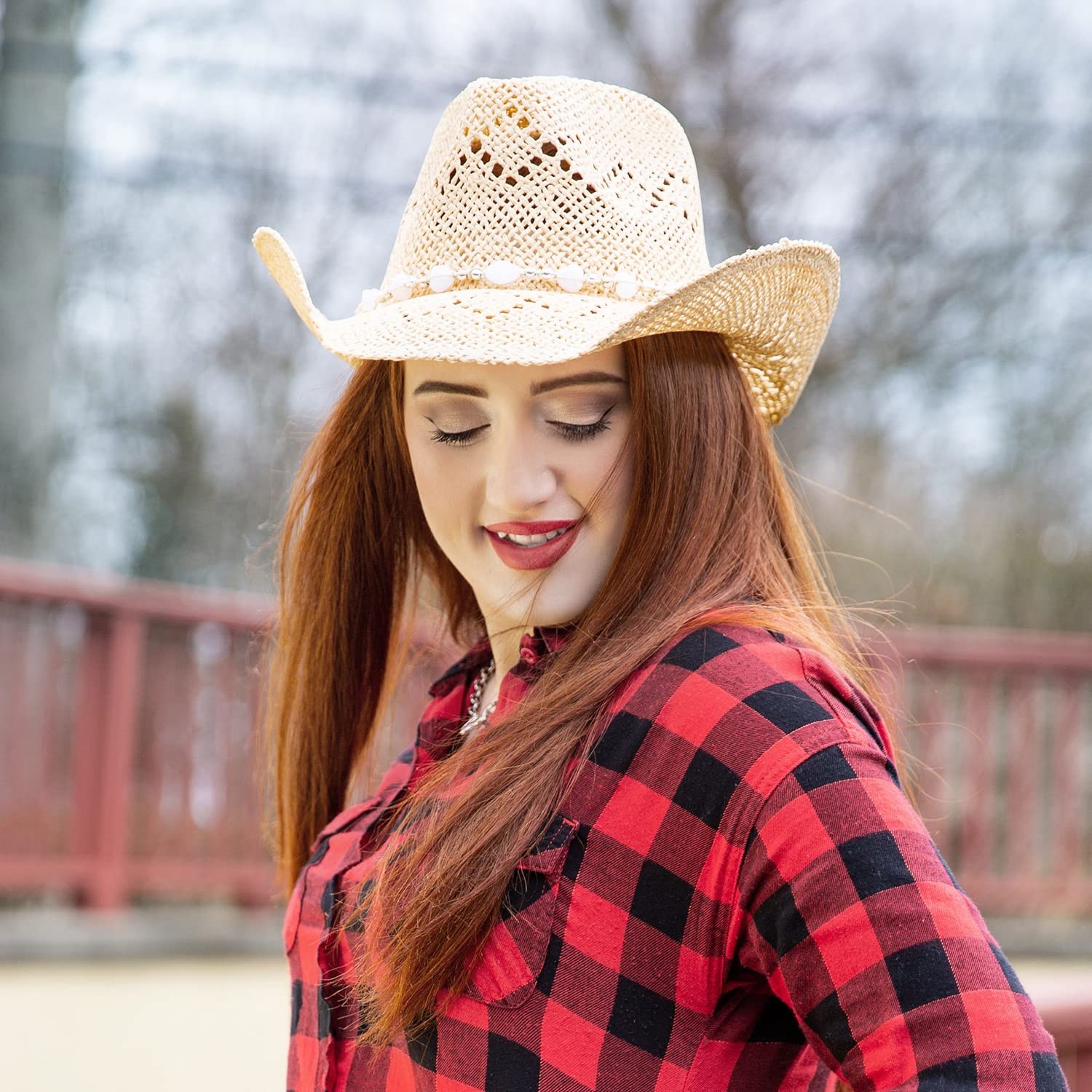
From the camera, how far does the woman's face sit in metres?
1.23

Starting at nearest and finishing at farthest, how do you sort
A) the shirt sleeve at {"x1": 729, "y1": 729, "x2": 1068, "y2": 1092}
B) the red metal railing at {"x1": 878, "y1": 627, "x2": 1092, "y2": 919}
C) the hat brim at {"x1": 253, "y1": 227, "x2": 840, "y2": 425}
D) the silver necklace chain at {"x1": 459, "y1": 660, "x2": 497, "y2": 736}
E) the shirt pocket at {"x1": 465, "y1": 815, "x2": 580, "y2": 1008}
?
1. the shirt sleeve at {"x1": 729, "y1": 729, "x2": 1068, "y2": 1092}
2. the shirt pocket at {"x1": 465, "y1": 815, "x2": 580, "y2": 1008}
3. the hat brim at {"x1": 253, "y1": 227, "x2": 840, "y2": 425}
4. the silver necklace chain at {"x1": 459, "y1": 660, "x2": 497, "y2": 736}
5. the red metal railing at {"x1": 878, "y1": 627, "x2": 1092, "y2": 919}

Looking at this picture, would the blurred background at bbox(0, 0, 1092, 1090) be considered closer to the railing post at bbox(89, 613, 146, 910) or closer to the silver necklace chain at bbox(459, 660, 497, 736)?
the railing post at bbox(89, 613, 146, 910)

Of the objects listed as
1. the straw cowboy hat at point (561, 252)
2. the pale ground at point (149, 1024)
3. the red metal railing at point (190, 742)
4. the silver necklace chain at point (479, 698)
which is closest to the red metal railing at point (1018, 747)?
the red metal railing at point (190, 742)

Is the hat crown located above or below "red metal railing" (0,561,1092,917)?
above

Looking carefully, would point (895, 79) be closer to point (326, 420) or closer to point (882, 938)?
point (326, 420)

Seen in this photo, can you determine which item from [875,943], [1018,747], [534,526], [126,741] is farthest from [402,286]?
[1018,747]

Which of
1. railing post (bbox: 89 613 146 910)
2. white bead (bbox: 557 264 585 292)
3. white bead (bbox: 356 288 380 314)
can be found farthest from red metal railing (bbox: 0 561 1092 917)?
white bead (bbox: 557 264 585 292)

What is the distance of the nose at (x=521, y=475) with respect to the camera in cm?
123

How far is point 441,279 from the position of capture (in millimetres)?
1312

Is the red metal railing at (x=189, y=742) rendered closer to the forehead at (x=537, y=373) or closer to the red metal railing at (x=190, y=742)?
the red metal railing at (x=190, y=742)

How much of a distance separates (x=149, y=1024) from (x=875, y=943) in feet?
11.4

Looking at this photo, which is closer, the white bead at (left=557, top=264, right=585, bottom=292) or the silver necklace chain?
the white bead at (left=557, top=264, right=585, bottom=292)

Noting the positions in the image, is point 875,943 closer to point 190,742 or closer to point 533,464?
point 533,464

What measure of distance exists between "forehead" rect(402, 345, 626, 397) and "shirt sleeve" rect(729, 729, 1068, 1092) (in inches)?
17.3
